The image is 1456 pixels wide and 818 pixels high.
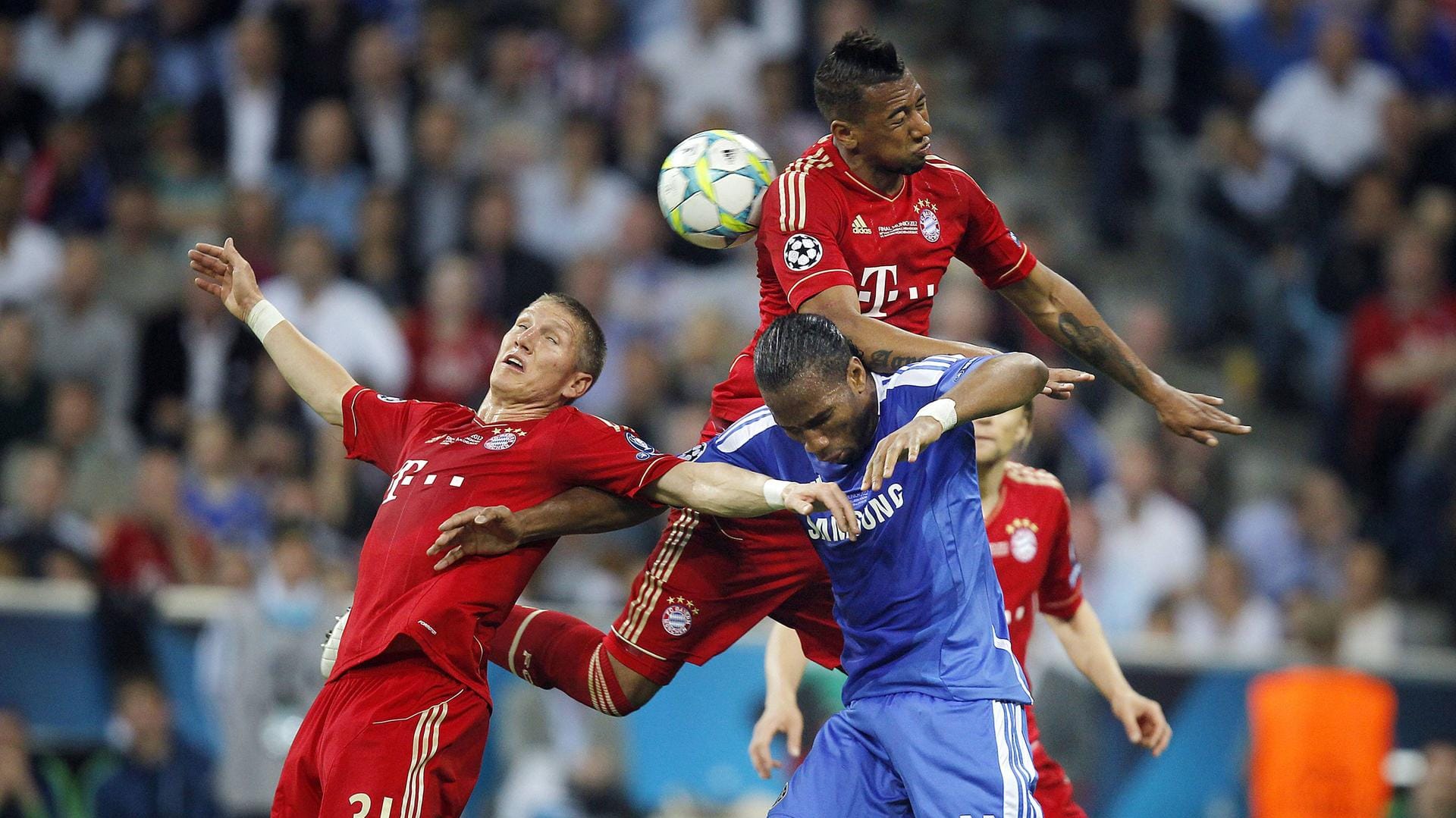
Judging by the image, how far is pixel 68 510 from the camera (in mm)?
11523

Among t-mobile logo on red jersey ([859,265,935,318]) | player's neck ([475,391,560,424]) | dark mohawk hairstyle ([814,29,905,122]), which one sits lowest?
player's neck ([475,391,560,424])

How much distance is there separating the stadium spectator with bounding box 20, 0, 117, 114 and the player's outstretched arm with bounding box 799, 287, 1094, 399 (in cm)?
933

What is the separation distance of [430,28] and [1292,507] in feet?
22.5

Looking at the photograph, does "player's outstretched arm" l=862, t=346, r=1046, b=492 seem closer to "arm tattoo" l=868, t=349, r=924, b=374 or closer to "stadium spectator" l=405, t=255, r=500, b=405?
"arm tattoo" l=868, t=349, r=924, b=374

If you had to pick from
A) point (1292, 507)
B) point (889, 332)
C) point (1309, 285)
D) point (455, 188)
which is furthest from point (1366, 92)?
point (889, 332)

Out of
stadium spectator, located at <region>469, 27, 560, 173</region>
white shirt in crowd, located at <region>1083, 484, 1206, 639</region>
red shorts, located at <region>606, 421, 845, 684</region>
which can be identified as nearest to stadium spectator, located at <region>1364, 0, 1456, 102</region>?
white shirt in crowd, located at <region>1083, 484, 1206, 639</region>

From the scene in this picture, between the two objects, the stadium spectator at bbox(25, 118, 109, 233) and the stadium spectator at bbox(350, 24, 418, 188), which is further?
the stadium spectator at bbox(350, 24, 418, 188)

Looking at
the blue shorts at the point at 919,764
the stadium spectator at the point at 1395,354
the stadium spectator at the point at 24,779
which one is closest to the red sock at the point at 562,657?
the blue shorts at the point at 919,764

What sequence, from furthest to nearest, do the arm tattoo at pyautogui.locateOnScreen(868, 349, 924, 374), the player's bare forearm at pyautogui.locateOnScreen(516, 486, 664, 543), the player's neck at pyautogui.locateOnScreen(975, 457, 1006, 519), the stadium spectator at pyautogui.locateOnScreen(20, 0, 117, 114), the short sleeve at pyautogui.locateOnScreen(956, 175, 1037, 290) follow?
the stadium spectator at pyautogui.locateOnScreen(20, 0, 117, 114), the player's neck at pyautogui.locateOnScreen(975, 457, 1006, 519), the short sleeve at pyautogui.locateOnScreen(956, 175, 1037, 290), the player's bare forearm at pyautogui.locateOnScreen(516, 486, 664, 543), the arm tattoo at pyautogui.locateOnScreen(868, 349, 924, 374)

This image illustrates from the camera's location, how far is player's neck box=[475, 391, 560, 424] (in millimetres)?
6332

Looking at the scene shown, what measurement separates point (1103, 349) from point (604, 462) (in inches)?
68.9

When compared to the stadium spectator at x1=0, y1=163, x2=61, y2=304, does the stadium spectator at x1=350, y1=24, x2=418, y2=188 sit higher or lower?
higher

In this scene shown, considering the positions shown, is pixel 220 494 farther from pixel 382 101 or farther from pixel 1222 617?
pixel 1222 617

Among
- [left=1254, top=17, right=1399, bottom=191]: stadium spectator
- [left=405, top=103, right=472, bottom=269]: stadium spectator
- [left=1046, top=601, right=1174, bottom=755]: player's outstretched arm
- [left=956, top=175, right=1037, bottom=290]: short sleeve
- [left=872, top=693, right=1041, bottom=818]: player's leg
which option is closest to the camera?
[left=872, top=693, right=1041, bottom=818]: player's leg
